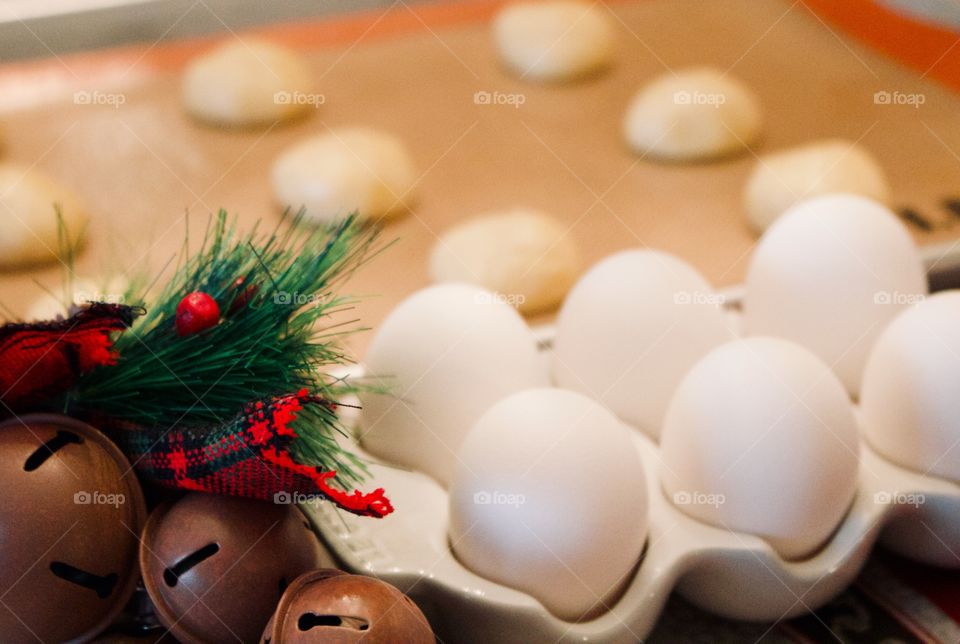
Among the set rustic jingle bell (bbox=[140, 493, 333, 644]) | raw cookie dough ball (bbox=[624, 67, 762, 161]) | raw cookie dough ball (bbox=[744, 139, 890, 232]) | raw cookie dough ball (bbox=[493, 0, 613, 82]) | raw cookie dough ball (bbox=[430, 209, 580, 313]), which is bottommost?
raw cookie dough ball (bbox=[744, 139, 890, 232])

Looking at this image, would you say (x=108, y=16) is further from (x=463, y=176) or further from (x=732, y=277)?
(x=732, y=277)

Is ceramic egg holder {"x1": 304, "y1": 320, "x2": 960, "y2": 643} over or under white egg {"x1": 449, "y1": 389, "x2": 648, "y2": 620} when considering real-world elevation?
under

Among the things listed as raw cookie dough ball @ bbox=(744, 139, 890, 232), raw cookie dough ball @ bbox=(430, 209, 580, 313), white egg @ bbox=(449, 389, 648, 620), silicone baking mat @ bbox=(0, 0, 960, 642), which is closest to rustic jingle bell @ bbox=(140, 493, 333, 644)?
white egg @ bbox=(449, 389, 648, 620)

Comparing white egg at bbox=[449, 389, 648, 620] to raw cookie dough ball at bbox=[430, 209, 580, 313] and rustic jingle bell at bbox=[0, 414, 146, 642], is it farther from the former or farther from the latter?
raw cookie dough ball at bbox=[430, 209, 580, 313]

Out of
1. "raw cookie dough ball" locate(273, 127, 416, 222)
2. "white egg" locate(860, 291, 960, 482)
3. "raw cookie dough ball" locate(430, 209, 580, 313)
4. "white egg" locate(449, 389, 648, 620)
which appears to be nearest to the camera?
"white egg" locate(449, 389, 648, 620)

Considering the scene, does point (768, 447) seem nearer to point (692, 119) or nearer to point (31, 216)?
point (692, 119)

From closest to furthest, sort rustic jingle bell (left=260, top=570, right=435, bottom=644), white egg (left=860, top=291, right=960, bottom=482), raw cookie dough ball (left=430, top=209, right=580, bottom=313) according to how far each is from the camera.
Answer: rustic jingle bell (left=260, top=570, right=435, bottom=644), white egg (left=860, top=291, right=960, bottom=482), raw cookie dough ball (left=430, top=209, right=580, bottom=313)

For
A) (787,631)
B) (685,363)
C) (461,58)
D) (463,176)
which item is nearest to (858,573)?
(787,631)

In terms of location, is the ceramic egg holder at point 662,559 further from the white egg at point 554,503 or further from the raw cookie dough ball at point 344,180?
the raw cookie dough ball at point 344,180
